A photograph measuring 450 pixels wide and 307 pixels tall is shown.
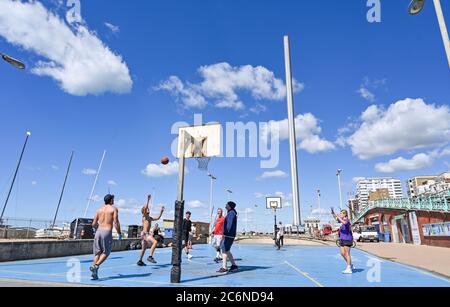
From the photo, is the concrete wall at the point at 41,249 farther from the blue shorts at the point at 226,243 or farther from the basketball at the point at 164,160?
the blue shorts at the point at 226,243

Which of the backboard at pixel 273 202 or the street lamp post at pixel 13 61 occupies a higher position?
the street lamp post at pixel 13 61

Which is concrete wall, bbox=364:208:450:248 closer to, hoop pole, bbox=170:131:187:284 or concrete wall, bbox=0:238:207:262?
hoop pole, bbox=170:131:187:284

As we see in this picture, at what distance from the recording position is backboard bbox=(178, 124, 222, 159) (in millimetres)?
8156

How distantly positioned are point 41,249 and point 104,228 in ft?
23.1

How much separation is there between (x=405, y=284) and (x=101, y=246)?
22.1 ft

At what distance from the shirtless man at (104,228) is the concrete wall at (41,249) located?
5.78 m

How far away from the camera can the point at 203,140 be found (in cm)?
836

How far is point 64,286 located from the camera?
18.8ft

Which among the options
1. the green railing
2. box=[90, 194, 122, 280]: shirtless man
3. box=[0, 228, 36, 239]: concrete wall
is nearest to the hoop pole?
box=[90, 194, 122, 280]: shirtless man

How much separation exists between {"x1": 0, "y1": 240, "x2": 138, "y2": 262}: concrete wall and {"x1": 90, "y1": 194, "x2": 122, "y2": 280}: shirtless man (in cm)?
578

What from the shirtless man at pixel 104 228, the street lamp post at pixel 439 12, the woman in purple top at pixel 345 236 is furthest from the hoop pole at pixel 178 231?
the street lamp post at pixel 439 12

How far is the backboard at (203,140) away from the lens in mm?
8156

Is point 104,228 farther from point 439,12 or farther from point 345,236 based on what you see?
point 439,12
